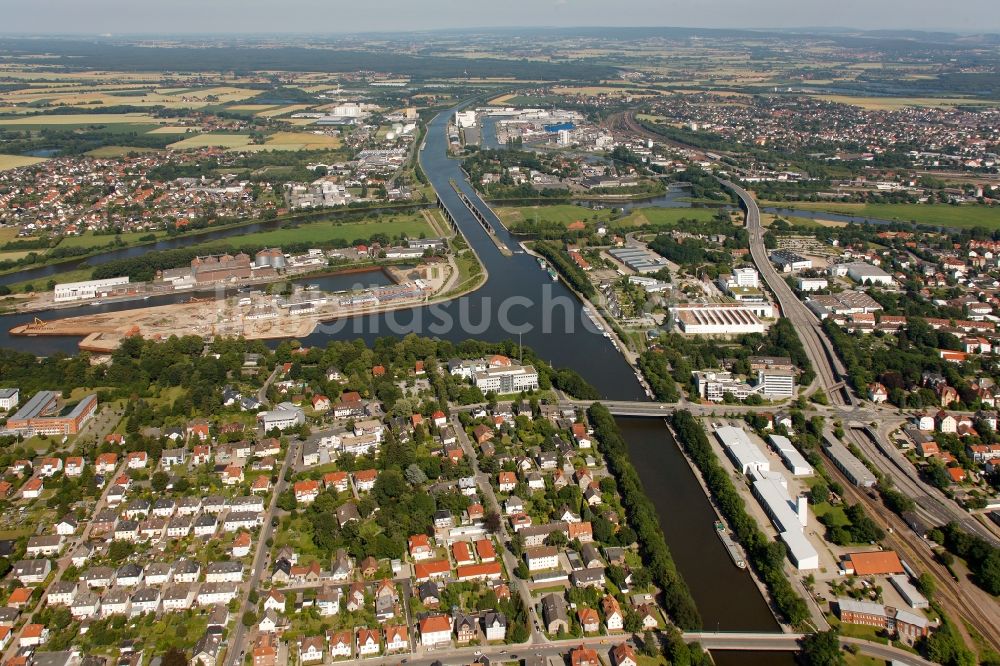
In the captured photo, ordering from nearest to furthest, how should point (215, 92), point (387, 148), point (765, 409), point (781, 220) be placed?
point (765, 409), point (781, 220), point (387, 148), point (215, 92)

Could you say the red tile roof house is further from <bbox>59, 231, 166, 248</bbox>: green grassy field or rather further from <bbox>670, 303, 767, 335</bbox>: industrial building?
<bbox>59, 231, 166, 248</bbox>: green grassy field

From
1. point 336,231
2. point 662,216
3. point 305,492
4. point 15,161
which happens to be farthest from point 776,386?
point 15,161

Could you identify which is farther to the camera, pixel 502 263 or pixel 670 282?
pixel 502 263

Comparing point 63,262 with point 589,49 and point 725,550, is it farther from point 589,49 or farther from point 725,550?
point 589,49

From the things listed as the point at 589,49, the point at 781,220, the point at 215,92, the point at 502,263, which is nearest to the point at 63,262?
the point at 502,263

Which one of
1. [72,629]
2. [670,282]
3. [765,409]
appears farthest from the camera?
[670,282]

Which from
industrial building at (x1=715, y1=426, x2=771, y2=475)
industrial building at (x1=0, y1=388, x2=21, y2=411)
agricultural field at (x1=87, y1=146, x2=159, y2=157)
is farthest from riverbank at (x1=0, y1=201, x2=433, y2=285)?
industrial building at (x1=715, y1=426, x2=771, y2=475)

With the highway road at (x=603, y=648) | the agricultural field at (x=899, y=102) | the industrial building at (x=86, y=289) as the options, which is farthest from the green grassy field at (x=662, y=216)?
the agricultural field at (x=899, y=102)

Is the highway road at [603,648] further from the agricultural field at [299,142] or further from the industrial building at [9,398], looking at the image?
the agricultural field at [299,142]
